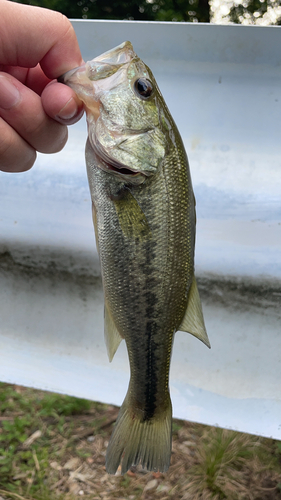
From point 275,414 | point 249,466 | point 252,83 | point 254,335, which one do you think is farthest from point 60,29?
point 249,466

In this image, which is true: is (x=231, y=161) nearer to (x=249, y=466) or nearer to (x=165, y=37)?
(x=165, y=37)

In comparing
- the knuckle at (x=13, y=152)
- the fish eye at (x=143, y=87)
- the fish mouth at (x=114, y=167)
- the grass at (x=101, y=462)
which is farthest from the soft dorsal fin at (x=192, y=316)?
the grass at (x=101, y=462)

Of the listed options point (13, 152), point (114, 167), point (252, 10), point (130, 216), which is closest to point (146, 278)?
point (130, 216)

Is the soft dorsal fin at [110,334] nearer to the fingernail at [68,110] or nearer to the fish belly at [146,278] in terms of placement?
the fish belly at [146,278]

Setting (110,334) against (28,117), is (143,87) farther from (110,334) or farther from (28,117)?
(110,334)

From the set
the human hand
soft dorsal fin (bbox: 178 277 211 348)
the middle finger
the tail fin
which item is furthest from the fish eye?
the tail fin

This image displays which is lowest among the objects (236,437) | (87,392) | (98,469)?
(98,469)
